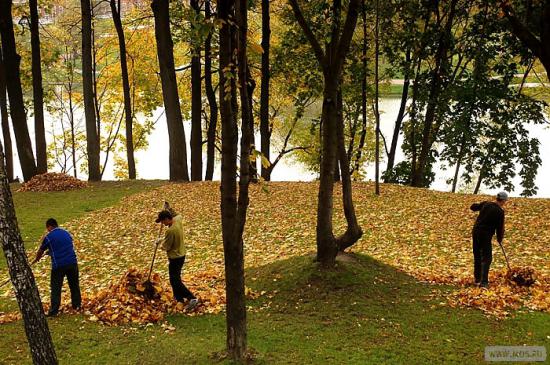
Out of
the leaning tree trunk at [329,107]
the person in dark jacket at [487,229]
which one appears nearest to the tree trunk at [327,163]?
the leaning tree trunk at [329,107]

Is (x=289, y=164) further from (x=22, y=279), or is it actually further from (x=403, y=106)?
(x=22, y=279)

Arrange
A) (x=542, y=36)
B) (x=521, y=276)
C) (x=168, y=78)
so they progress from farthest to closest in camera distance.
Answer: (x=168, y=78)
(x=542, y=36)
(x=521, y=276)

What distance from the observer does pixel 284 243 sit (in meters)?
14.0

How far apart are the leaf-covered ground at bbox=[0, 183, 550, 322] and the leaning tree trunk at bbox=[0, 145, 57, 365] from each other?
357 centimetres

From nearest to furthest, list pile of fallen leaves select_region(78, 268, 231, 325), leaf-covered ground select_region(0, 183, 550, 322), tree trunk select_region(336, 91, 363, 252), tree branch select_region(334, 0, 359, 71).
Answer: tree branch select_region(334, 0, 359, 71) → pile of fallen leaves select_region(78, 268, 231, 325) → tree trunk select_region(336, 91, 363, 252) → leaf-covered ground select_region(0, 183, 550, 322)

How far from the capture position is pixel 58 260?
8.56m

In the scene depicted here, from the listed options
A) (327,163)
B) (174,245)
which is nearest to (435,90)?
(327,163)

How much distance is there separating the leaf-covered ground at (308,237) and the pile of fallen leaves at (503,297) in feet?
0.06

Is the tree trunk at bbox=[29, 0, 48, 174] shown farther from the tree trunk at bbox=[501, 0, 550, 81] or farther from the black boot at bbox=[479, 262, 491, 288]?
the black boot at bbox=[479, 262, 491, 288]

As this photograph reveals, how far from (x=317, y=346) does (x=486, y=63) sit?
17.0 m

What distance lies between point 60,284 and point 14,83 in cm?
1504

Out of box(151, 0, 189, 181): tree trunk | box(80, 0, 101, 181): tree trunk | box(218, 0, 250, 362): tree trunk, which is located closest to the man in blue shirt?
box(218, 0, 250, 362): tree trunk

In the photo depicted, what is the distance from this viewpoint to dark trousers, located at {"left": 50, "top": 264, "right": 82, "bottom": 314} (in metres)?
8.43

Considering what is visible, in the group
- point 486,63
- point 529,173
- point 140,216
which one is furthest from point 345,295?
point 529,173
